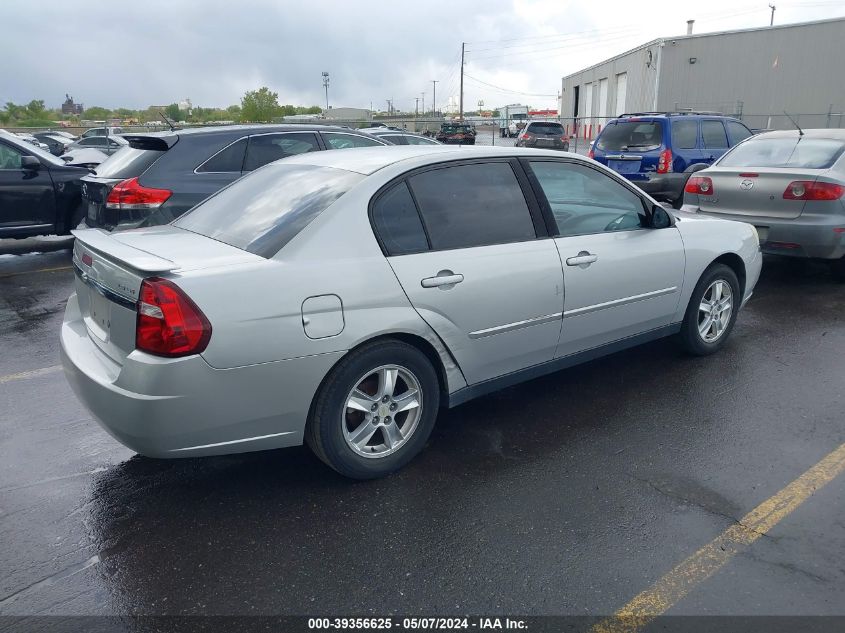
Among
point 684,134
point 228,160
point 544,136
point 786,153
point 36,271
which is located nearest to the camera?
point 228,160

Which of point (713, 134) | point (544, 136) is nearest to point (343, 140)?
point (713, 134)

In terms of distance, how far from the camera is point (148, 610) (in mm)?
2570

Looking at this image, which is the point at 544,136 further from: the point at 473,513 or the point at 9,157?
the point at 473,513

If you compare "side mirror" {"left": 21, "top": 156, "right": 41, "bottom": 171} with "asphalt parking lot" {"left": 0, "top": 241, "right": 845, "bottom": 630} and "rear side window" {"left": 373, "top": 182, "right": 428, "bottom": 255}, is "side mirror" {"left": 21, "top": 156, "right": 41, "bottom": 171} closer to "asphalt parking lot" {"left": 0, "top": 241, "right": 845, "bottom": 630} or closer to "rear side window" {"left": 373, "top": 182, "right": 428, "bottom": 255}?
"asphalt parking lot" {"left": 0, "top": 241, "right": 845, "bottom": 630}

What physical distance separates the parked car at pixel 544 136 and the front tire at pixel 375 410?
82.8 feet

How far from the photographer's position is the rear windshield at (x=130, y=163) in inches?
273

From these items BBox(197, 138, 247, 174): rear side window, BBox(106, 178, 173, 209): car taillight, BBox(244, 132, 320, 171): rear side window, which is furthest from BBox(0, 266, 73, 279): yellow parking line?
BBox(244, 132, 320, 171): rear side window

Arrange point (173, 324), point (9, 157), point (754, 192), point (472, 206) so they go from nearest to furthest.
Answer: point (173, 324), point (472, 206), point (754, 192), point (9, 157)

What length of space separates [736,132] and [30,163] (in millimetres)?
11156

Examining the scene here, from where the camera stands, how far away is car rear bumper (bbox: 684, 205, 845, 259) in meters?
6.88

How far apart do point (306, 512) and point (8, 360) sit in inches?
133

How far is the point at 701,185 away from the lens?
7.89m

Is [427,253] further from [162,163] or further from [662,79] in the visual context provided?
[662,79]

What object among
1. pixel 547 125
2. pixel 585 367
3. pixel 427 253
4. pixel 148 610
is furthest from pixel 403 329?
pixel 547 125
